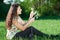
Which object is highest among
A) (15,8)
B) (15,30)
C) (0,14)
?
(15,8)

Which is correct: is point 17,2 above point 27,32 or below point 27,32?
above

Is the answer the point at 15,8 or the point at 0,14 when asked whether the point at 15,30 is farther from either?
the point at 0,14

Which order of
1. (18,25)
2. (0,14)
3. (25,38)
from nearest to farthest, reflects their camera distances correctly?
(25,38), (18,25), (0,14)

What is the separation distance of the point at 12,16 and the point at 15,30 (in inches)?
8.3

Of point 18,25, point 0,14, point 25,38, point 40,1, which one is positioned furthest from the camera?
point 0,14

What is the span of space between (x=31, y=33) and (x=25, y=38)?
0.13m

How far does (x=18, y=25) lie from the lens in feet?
14.2


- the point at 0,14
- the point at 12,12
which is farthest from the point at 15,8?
the point at 0,14

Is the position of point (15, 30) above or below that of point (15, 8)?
below

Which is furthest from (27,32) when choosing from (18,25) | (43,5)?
(43,5)

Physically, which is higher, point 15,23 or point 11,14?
point 11,14

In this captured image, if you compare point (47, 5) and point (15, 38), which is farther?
point (47, 5)

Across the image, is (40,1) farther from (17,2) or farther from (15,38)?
(15,38)

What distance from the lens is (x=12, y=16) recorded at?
4383 mm
